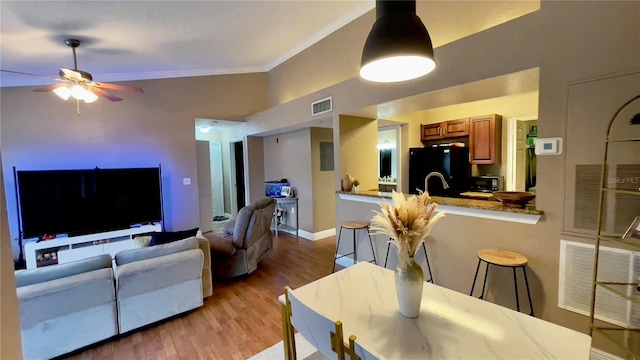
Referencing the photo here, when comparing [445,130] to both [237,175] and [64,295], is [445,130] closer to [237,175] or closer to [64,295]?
[237,175]

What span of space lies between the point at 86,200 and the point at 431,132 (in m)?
5.91

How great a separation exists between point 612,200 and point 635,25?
106 cm

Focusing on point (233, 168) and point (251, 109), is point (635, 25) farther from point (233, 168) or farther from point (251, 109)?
point (233, 168)

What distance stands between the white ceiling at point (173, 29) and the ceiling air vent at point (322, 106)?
1.17 m

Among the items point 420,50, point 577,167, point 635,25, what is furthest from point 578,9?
point 420,50

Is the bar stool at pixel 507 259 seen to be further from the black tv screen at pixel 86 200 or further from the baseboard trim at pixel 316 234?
the black tv screen at pixel 86 200

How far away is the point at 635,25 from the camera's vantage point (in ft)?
5.26

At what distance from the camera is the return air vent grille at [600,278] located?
5.50 ft

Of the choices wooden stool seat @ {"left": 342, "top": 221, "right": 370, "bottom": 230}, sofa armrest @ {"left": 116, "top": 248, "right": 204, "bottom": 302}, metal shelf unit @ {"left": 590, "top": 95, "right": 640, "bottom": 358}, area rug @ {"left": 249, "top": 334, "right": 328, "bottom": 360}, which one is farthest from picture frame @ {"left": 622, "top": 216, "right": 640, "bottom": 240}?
sofa armrest @ {"left": 116, "top": 248, "right": 204, "bottom": 302}

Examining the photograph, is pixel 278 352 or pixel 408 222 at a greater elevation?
pixel 408 222

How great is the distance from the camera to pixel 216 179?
725cm

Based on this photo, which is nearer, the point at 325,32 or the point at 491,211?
the point at 491,211

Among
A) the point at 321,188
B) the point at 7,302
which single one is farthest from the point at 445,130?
the point at 7,302

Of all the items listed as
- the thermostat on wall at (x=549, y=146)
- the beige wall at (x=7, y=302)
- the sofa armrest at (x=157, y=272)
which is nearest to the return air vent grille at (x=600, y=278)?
the thermostat on wall at (x=549, y=146)
